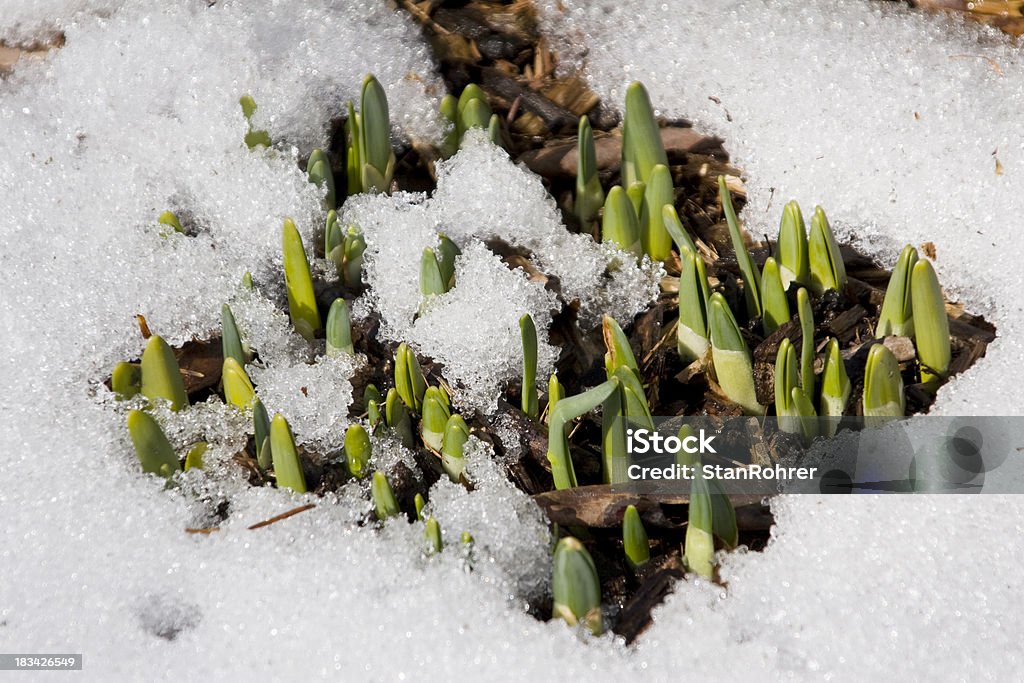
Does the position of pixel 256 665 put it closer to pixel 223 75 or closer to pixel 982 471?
pixel 982 471

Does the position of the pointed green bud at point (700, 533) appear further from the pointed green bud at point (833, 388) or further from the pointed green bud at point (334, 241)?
the pointed green bud at point (334, 241)

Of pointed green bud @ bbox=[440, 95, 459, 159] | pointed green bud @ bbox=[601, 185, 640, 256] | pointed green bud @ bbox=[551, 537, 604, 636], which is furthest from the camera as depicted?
pointed green bud @ bbox=[440, 95, 459, 159]

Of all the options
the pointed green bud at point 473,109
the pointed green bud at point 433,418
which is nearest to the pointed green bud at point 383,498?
the pointed green bud at point 433,418

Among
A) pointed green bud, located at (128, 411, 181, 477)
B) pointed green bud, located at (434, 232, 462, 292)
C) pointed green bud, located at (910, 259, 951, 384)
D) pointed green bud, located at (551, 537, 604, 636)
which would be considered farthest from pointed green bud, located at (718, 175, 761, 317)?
pointed green bud, located at (128, 411, 181, 477)

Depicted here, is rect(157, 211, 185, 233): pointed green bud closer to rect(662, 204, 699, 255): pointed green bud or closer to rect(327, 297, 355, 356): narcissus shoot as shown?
rect(327, 297, 355, 356): narcissus shoot

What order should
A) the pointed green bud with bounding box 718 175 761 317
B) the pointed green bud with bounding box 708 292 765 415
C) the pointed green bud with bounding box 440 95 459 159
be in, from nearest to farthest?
the pointed green bud with bounding box 708 292 765 415 < the pointed green bud with bounding box 718 175 761 317 < the pointed green bud with bounding box 440 95 459 159

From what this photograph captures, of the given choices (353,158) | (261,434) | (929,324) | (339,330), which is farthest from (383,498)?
(929,324)
